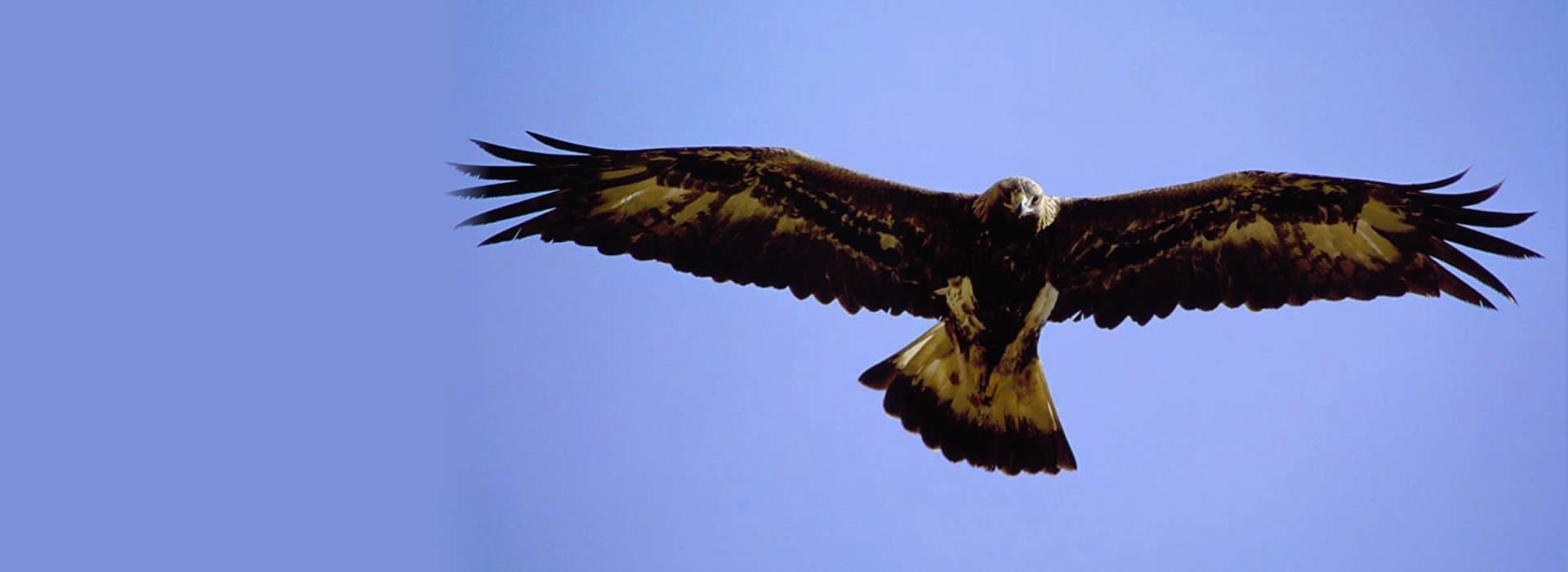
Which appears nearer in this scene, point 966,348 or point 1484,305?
point 1484,305

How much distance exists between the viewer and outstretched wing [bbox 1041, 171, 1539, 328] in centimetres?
830

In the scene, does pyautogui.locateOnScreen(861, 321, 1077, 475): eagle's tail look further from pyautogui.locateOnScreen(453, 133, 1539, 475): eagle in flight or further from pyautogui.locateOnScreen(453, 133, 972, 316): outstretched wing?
pyautogui.locateOnScreen(453, 133, 972, 316): outstretched wing

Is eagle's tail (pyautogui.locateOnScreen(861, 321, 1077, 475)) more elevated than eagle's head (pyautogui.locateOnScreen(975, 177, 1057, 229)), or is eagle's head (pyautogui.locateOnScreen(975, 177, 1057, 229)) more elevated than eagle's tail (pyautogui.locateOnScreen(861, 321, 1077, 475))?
eagle's head (pyautogui.locateOnScreen(975, 177, 1057, 229))

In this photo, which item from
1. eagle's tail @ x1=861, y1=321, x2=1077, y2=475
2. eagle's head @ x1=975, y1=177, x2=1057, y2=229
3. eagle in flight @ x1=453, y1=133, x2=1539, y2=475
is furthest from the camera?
eagle's tail @ x1=861, y1=321, x2=1077, y2=475

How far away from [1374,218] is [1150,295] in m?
1.29

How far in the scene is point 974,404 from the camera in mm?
8812

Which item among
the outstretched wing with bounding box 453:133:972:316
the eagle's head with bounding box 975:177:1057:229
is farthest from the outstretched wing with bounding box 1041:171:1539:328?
the outstretched wing with bounding box 453:133:972:316

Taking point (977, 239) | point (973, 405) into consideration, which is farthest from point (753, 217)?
point (973, 405)

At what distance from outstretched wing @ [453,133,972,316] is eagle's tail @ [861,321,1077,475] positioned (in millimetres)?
392

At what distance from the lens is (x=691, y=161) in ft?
27.5

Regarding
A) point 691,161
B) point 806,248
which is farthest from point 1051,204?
point 691,161

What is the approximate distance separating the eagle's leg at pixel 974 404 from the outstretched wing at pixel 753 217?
0.38 m

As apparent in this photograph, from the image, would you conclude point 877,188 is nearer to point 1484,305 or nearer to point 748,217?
point 748,217

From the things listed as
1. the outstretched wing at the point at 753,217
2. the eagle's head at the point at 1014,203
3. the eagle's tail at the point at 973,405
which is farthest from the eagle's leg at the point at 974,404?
the eagle's head at the point at 1014,203
